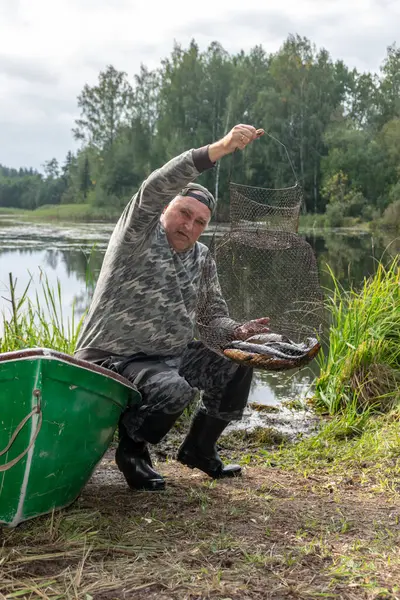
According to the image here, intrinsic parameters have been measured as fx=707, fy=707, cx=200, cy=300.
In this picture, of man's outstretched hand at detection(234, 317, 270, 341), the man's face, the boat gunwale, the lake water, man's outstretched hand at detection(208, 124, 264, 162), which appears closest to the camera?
the boat gunwale

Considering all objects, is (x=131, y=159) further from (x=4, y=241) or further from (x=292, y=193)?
(x=292, y=193)

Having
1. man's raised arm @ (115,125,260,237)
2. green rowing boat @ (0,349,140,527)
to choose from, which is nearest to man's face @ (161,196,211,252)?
man's raised arm @ (115,125,260,237)

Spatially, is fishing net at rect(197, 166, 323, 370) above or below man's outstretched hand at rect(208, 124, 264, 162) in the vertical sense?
below

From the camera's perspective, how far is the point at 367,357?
5.56 metres

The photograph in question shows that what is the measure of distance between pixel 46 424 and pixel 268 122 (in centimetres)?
3627

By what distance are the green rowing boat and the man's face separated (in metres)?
0.76

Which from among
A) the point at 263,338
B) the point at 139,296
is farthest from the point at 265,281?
the point at 139,296

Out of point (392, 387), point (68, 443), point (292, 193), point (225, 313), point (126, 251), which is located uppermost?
point (292, 193)

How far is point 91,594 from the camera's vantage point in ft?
7.63

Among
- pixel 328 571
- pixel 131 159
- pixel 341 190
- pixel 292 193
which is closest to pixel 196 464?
pixel 328 571

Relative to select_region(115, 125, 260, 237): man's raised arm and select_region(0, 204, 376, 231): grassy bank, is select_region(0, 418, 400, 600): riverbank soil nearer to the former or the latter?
select_region(115, 125, 260, 237): man's raised arm

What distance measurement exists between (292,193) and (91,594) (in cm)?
295

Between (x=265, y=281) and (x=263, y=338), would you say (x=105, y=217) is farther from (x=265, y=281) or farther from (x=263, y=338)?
(x=263, y=338)

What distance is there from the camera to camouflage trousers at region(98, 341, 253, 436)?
317 centimetres
